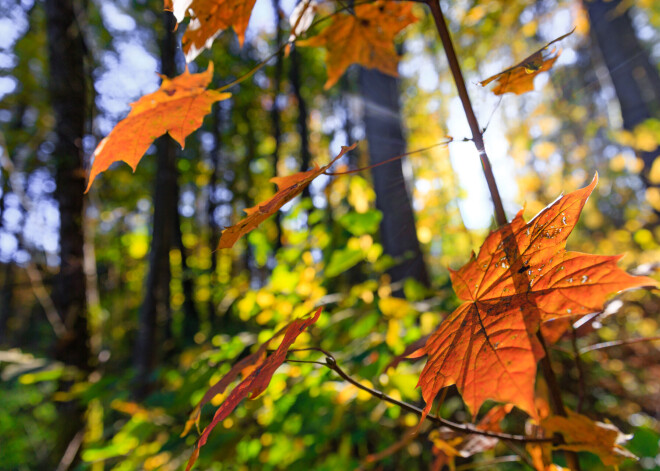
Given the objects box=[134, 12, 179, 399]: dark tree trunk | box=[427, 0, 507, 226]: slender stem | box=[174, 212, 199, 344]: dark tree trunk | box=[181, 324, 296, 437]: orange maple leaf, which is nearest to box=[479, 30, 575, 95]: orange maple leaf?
box=[427, 0, 507, 226]: slender stem

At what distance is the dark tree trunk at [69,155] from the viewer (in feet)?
7.72

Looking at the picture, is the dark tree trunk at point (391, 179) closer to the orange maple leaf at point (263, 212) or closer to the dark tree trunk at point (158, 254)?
the orange maple leaf at point (263, 212)

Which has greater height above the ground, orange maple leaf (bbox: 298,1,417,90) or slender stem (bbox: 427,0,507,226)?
orange maple leaf (bbox: 298,1,417,90)

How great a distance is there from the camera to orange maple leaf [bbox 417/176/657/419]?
1.09 ft

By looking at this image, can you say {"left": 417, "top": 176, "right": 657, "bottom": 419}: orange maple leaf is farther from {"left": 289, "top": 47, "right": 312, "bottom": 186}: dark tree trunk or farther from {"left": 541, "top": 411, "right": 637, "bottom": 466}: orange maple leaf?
{"left": 289, "top": 47, "right": 312, "bottom": 186}: dark tree trunk

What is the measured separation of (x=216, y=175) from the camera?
8891 millimetres

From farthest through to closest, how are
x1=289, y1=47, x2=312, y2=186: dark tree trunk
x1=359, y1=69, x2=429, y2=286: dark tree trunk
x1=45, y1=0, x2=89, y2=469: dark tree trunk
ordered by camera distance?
x1=289, y1=47, x2=312, y2=186: dark tree trunk
x1=45, y1=0, x2=89, y2=469: dark tree trunk
x1=359, y1=69, x2=429, y2=286: dark tree trunk

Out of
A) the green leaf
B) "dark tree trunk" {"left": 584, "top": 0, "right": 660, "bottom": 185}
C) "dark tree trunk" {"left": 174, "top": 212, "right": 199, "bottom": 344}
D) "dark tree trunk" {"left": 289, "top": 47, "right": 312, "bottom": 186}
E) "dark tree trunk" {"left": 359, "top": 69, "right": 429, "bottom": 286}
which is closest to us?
the green leaf

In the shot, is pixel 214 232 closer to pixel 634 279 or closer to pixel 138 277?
pixel 138 277

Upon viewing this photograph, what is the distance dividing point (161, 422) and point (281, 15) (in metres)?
4.98

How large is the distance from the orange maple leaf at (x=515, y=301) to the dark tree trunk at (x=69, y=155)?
8.48 ft

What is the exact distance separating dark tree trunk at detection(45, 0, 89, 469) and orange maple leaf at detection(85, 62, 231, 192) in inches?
87.8

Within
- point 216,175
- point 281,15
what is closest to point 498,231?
point 281,15

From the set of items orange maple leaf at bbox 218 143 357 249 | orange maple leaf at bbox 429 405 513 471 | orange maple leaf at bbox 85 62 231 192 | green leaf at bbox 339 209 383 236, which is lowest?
orange maple leaf at bbox 429 405 513 471
